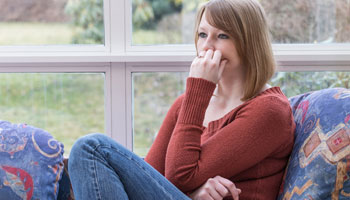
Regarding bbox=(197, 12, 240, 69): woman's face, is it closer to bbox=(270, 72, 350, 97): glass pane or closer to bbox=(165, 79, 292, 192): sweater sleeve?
bbox=(165, 79, 292, 192): sweater sleeve

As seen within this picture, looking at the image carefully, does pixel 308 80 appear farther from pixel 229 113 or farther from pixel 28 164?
pixel 28 164

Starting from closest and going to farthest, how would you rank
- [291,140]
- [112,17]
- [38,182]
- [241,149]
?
1. [241,149]
2. [291,140]
3. [38,182]
4. [112,17]

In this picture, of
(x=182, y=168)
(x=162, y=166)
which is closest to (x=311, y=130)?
(x=182, y=168)

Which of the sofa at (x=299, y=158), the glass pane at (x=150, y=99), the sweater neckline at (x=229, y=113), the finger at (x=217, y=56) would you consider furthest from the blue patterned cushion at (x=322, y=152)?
the glass pane at (x=150, y=99)

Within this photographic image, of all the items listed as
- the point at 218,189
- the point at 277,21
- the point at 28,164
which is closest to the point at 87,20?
the point at 28,164

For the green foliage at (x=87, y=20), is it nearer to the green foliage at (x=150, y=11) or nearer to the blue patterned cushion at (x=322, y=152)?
the green foliage at (x=150, y=11)

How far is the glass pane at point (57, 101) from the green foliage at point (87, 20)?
177 millimetres

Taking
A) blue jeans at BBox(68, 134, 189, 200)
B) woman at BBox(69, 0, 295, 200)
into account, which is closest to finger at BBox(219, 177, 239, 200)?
woman at BBox(69, 0, 295, 200)

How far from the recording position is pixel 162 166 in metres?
1.63

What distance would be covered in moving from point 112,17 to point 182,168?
991 mm

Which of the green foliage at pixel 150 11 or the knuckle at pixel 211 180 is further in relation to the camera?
the green foliage at pixel 150 11

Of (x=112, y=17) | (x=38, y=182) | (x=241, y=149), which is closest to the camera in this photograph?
(x=241, y=149)

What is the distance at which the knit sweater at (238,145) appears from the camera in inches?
53.5

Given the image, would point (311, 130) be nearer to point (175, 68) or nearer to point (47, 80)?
point (175, 68)
